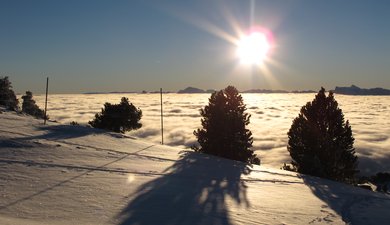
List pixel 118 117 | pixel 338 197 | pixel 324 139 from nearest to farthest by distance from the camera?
pixel 338 197
pixel 324 139
pixel 118 117

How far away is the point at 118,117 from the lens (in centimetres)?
5822

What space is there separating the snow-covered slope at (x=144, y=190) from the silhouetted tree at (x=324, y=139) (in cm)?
1662

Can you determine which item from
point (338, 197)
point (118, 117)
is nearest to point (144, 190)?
Answer: point (338, 197)

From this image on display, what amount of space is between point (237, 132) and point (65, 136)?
1867 cm

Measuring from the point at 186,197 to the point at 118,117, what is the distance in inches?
1719

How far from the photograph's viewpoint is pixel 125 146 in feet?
90.0

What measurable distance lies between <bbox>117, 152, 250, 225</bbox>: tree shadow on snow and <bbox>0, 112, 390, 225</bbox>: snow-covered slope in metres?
0.03

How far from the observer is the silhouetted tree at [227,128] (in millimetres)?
40531

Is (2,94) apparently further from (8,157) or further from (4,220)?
(4,220)

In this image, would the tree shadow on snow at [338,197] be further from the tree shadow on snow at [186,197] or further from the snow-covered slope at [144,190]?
the tree shadow on snow at [186,197]

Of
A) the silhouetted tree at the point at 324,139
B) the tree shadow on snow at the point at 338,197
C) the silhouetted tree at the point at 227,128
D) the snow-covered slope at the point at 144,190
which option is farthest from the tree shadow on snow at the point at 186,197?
the silhouetted tree at the point at 324,139

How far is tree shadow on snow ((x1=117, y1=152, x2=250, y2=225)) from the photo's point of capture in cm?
1294

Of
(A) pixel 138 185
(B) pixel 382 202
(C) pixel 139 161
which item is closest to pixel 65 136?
(C) pixel 139 161

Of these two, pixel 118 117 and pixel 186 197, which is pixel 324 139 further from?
pixel 186 197
